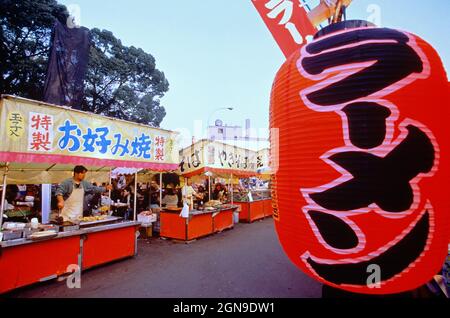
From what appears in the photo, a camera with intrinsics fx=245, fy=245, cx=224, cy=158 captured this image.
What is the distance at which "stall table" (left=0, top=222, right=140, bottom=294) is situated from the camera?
4812mm

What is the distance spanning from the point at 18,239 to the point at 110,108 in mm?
16564

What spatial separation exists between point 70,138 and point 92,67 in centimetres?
1504

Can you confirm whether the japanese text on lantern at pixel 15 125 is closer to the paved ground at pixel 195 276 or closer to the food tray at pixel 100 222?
the food tray at pixel 100 222

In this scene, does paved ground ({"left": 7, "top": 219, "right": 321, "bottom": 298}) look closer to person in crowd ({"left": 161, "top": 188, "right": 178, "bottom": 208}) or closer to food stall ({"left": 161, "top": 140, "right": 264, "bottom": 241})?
food stall ({"left": 161, "top": 140, "right": 264, "bottom": 241})

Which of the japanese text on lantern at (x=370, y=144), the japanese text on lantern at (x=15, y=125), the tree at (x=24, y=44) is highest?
the tree at (x=24, y=44)

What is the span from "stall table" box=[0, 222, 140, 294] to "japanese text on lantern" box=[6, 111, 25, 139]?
210 centimetres

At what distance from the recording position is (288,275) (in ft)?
19.9

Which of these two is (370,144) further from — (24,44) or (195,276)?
(24,44)

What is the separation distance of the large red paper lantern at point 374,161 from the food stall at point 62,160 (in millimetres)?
5578

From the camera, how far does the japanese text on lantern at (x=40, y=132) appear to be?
5137 millimetres

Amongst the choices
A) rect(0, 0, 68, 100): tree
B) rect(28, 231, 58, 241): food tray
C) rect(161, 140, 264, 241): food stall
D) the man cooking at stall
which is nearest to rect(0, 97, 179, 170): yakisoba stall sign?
the man cooking at stall

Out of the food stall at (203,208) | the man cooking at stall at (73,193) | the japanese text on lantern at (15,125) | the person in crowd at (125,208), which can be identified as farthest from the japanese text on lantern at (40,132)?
the person in crowd at (125,208)

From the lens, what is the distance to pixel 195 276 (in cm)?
595

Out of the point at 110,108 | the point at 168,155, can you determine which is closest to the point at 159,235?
the point at 168,155
